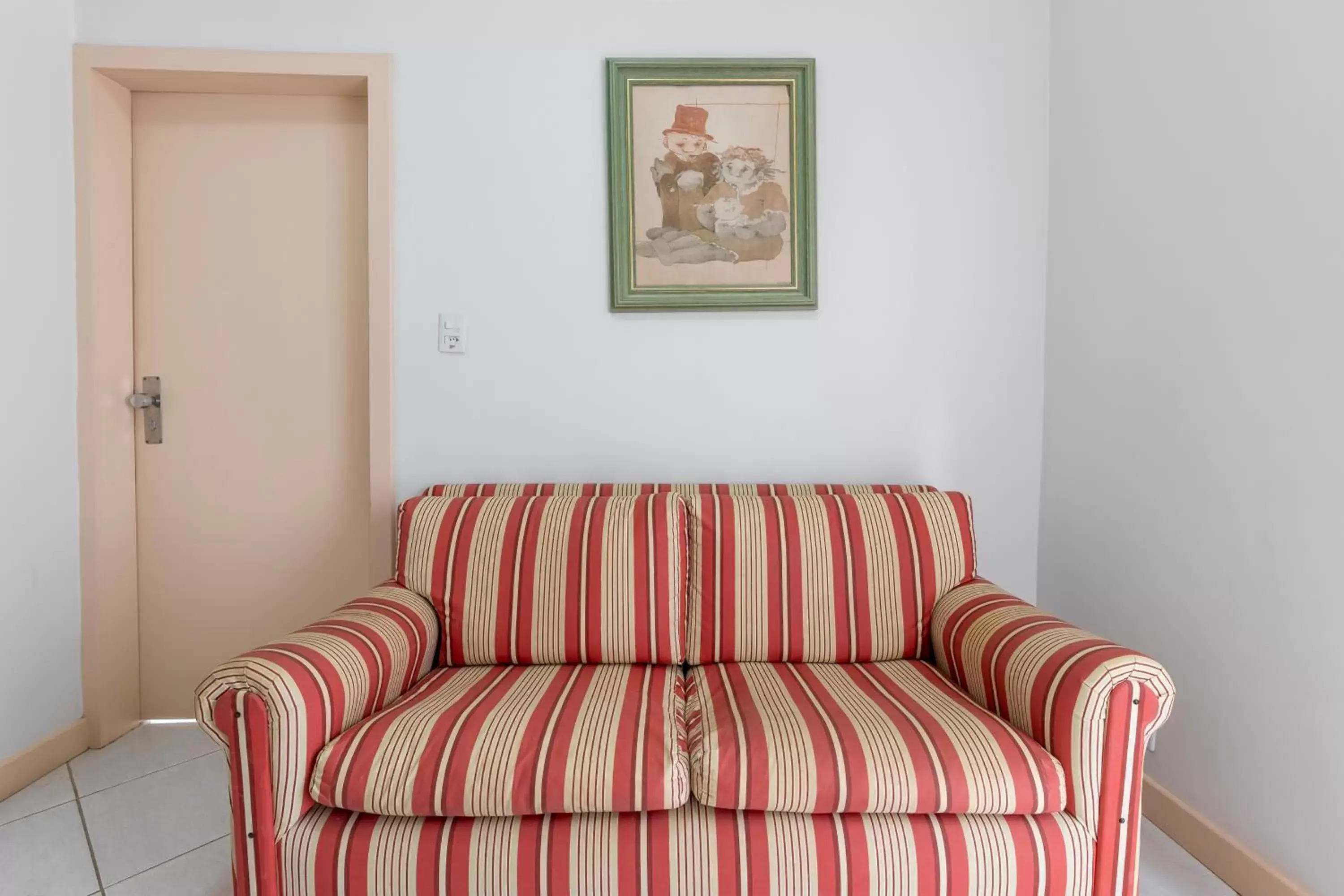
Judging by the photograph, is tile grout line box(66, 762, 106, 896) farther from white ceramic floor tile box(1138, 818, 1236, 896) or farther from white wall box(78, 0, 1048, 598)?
white ceramic floor tile box(1138, 818, 1236, 896)

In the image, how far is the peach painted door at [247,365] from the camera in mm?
2160

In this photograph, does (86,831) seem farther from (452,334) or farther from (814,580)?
(814,580)

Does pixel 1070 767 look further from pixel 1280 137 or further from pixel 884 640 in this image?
pixel 1280 137

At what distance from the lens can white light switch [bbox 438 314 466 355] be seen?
6.84 ft

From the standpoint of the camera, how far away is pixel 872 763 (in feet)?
3.88

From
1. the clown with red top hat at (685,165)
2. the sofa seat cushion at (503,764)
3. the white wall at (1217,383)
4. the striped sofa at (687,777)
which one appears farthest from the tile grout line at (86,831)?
the white wall at (1217,383)

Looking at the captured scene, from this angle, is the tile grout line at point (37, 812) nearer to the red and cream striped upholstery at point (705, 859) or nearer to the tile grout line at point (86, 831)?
the tile grout line at point (86, 831)

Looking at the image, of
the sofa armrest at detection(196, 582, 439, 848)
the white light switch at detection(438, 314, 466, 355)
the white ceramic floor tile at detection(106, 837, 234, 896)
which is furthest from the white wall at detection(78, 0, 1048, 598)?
the white ceramic floor tile at detection(106, 837, 234, 896)

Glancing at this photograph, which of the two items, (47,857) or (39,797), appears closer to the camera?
(47,857)

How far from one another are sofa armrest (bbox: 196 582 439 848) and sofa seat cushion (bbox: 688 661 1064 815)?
2.10ft

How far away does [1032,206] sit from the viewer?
7.02 feet

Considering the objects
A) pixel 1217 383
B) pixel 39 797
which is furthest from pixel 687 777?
pixel 39 797

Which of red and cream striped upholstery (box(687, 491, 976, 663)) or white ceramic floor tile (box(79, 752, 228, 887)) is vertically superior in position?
red and cream striped upholstery (box(687, 491, 976, 663))

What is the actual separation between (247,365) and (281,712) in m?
1.41
